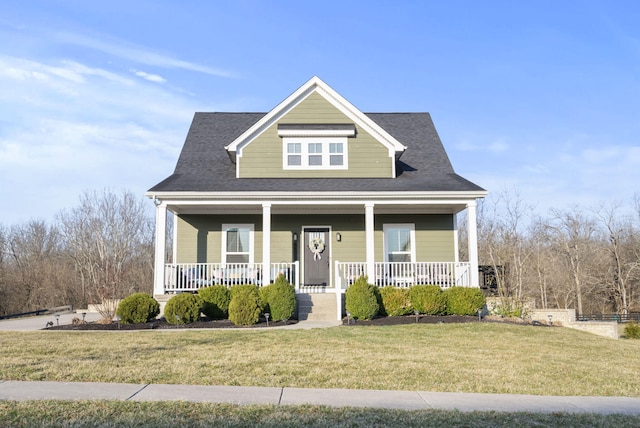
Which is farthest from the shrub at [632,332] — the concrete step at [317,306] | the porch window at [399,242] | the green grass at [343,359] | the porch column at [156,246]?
the porch column at [156,246]

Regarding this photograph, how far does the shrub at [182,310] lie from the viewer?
13.3 m

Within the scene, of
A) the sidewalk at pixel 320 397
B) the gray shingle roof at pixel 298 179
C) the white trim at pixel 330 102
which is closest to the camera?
the sidewalk at pixel 320 397

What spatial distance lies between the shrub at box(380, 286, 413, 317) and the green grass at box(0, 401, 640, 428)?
9187mm

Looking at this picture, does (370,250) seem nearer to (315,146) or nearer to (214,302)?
(315,146)

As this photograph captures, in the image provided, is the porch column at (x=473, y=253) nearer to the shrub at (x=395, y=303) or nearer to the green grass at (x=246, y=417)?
the shrub at (x=395, y=303)

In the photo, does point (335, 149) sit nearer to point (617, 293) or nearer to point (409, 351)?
point (409, 351)

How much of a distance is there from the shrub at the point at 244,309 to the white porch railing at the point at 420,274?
3.18 metres

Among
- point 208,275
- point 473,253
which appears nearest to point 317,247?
point 208,275

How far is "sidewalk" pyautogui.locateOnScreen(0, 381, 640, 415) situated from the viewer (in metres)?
5.45

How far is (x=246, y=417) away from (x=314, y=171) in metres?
13.3

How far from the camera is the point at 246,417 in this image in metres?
4.79

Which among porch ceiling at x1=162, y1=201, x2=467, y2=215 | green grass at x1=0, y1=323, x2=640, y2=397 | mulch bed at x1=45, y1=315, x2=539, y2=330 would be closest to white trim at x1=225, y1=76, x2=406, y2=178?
porch ceiling at x1=162, y1=201, x2=467, y2=215

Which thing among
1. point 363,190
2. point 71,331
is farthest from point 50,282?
point 363,190

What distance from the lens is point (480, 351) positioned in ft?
31.0
